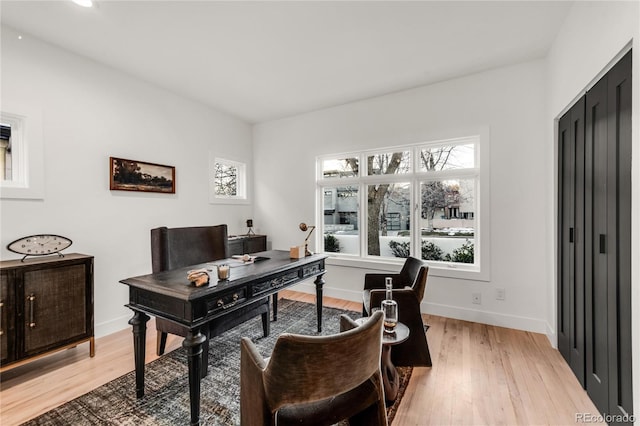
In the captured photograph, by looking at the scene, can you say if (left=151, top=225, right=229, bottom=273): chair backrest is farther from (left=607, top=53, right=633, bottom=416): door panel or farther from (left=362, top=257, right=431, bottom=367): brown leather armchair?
(left=607, top=53, right=633, bottom=416): door panel

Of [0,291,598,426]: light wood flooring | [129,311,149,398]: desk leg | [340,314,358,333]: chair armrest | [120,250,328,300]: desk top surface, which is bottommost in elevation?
[0,291,598,426]: light wood flooring

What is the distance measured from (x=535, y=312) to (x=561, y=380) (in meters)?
0.96

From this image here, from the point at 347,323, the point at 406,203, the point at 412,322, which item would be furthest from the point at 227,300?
the point at 406,203

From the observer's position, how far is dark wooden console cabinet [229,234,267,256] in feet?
13.2

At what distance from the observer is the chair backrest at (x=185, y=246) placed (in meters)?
2.24

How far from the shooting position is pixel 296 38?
2508 millimetres

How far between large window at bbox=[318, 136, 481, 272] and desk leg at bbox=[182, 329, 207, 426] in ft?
9.04

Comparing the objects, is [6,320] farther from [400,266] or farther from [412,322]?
[400,266]

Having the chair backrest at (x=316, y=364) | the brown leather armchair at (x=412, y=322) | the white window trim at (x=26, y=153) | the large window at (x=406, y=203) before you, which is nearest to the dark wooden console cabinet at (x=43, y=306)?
the white window trim at (x=26, y=153)

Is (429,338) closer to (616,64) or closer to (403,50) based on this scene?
(616,64)

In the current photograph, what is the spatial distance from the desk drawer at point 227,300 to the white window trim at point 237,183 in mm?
2582

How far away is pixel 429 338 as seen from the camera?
280 cm

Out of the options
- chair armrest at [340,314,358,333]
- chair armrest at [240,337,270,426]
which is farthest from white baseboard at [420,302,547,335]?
chair armrest at [240,337,270,426]

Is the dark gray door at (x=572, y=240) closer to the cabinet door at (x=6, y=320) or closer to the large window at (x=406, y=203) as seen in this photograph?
the large window at (x=406, y=203)
